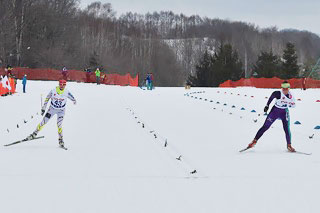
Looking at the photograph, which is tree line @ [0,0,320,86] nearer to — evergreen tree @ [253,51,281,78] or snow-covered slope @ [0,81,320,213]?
evergreen tree @ [253,51,281,78]

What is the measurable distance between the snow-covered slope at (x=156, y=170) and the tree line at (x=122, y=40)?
47.2 meters

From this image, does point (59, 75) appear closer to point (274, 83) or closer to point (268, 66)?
point (274, 83)

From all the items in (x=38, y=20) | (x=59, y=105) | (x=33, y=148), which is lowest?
(x=33, y=148)

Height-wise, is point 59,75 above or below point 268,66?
below

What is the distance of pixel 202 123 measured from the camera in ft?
48.3

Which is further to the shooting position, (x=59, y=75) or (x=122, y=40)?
(x=122, y=40)

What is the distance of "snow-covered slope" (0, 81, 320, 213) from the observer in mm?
5453

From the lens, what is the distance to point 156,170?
7355mm

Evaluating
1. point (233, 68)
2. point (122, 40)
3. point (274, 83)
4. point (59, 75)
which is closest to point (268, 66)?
point (233, 68)

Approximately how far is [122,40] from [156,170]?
354 ft

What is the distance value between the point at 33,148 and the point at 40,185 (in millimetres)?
3509

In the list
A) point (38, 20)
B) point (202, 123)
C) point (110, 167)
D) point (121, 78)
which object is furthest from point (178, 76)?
point (110, 167)

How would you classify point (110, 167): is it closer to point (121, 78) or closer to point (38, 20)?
point (121, 78)

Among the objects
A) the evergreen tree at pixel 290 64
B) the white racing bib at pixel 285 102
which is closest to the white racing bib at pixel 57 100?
the white racing bib at pixel 285 102
